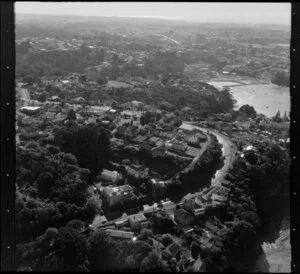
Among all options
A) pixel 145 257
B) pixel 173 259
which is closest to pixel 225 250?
pixel 173 259

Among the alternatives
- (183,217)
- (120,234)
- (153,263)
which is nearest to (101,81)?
(183,217)

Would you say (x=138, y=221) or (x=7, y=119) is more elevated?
(x=7, y=119)

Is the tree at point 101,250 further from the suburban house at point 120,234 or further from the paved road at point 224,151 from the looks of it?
the paved road at point 224,151

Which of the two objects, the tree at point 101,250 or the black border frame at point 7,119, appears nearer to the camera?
the black border frame at point 7,119

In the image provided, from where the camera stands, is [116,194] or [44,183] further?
[116,194]

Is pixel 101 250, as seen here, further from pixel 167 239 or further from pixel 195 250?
pixel 195 250

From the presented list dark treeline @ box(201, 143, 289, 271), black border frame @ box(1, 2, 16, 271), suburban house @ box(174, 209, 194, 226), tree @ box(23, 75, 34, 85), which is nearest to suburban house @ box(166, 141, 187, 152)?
dark treeline @ box(201, 143, 289, 271)

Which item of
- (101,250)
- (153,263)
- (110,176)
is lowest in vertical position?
(110,176)

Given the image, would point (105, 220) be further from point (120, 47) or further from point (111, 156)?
point (120, 47)

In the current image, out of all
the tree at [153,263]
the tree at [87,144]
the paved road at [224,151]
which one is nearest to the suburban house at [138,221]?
the tree at [153,263]
